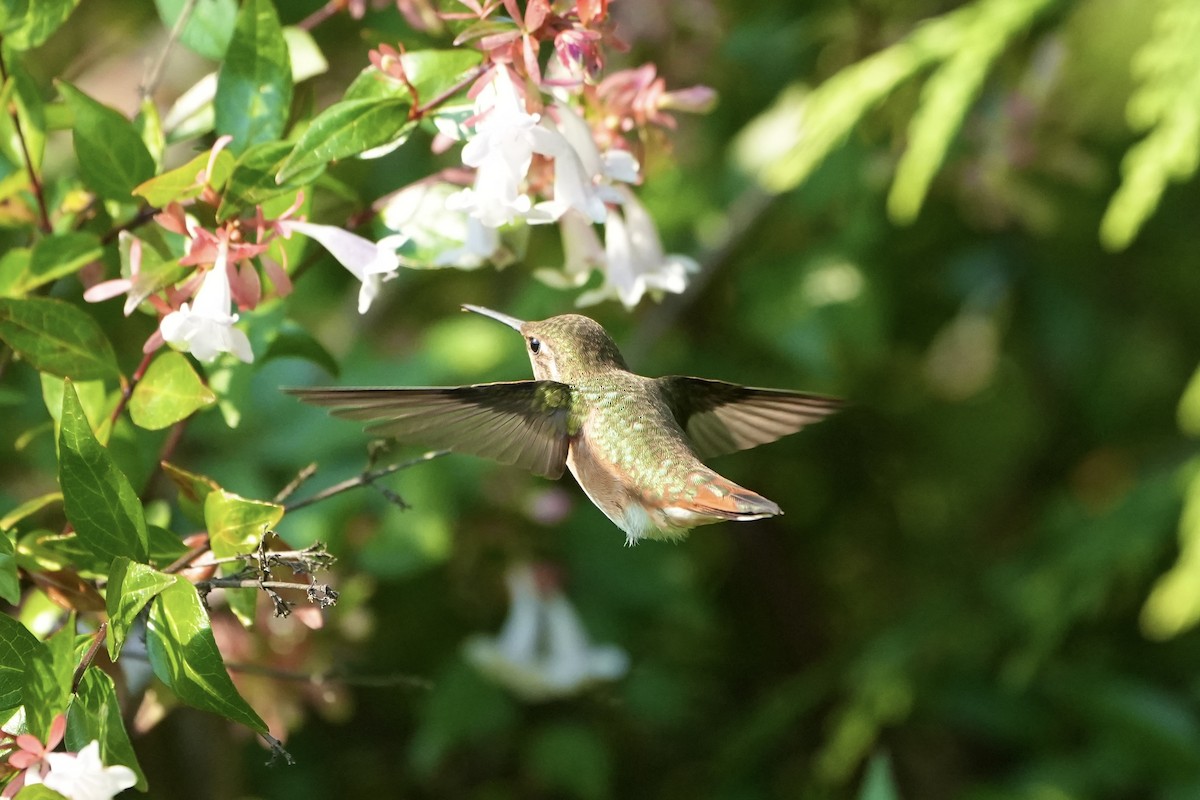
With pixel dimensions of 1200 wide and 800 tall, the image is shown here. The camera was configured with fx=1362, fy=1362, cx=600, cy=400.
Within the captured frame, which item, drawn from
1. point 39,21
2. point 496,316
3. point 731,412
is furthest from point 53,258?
point 731,412

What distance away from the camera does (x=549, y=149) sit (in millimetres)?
1139

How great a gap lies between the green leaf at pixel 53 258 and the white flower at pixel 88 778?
46cm

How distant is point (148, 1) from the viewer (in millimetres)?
Result: 2703

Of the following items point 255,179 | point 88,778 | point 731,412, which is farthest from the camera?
point 731,412

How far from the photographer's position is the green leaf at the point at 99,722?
94 cm

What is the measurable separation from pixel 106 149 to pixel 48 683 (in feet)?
1.50

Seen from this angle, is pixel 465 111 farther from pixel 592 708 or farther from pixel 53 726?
pixel 592 708

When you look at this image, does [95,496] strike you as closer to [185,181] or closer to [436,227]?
[185,181]

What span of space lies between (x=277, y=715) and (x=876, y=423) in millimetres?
1625

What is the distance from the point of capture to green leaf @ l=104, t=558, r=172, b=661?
3.05 ft

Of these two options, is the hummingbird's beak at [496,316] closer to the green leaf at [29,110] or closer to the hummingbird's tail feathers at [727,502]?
the hummingbird's tail feathers at [727,502]

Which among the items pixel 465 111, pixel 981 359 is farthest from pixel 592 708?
pixel 465 111

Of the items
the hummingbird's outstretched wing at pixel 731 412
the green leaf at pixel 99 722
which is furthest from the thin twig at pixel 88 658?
the hummingbird's outstretched wing at pixel 731 412

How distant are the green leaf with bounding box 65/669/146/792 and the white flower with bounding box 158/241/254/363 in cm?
25
